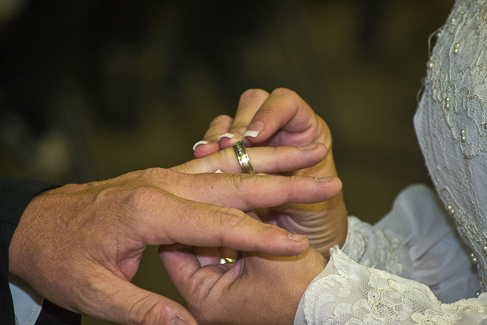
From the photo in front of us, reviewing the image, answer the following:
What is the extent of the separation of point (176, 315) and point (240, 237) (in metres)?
0.17

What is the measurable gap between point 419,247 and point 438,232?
76 millimetres

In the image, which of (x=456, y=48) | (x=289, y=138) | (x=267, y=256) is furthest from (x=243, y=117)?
(x=456, y=48)

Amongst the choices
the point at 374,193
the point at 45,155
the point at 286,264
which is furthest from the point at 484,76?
the point at 45,155

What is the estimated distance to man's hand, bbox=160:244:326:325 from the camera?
30.9 inches

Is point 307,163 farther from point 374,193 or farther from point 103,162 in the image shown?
point 103,162

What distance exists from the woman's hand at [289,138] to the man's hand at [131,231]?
0.18 m

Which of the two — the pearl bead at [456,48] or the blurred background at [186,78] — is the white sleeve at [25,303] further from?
the blurred background at [186,78]

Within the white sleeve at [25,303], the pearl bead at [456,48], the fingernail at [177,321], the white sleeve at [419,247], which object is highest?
the pearl bead at [456,48]

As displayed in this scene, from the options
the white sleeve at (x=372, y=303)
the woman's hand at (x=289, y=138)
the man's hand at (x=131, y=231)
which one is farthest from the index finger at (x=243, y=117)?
the white sleeve at (x=372, y=303)

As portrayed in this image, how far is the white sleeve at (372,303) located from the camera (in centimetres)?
69

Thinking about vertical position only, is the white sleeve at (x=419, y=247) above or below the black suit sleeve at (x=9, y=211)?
below

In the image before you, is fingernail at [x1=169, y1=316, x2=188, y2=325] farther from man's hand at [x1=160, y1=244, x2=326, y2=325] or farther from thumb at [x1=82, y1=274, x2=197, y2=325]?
man's hand at [x1=160, y1=244, x2=326, y2=325]

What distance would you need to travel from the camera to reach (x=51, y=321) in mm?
919

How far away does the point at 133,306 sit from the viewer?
66cm
